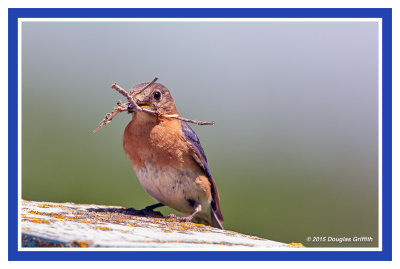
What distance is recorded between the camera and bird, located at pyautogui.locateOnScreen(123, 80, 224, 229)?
27.4ft

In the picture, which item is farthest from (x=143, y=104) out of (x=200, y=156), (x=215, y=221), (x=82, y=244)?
(x=82, y=244)

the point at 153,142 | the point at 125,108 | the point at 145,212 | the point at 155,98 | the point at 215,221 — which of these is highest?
the point at 155,98

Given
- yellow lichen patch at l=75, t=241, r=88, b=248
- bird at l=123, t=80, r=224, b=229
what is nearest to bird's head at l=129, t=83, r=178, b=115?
bird at l=123, t=80, r=224, b=229

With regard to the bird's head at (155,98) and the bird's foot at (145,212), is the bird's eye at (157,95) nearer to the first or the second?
the bird's head at (155,98)

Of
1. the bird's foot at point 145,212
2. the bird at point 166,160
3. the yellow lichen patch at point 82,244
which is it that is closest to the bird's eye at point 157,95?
the bird at point 166,160

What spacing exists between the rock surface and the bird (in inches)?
21.6

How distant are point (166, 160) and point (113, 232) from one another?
2358 millimetres

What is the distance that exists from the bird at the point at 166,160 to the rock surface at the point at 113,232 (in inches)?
21.6

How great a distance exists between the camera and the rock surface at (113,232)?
18.5 ft

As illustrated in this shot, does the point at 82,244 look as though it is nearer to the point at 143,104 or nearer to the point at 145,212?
the point at 145,212

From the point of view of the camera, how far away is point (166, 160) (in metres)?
8.34

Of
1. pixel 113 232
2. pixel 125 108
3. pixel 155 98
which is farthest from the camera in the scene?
pixel 155 98

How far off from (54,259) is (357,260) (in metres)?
3.51
